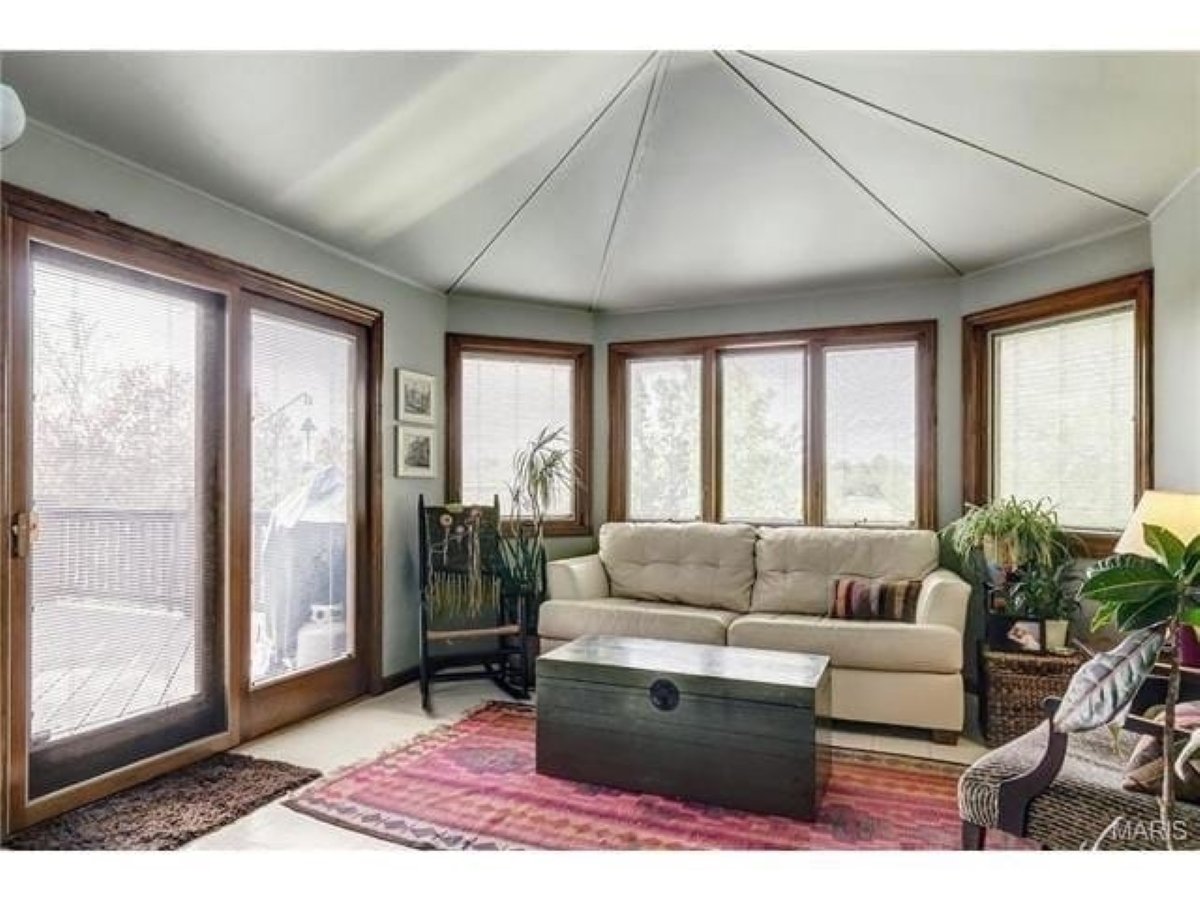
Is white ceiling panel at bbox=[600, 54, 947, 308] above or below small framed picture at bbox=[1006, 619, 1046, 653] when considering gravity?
above

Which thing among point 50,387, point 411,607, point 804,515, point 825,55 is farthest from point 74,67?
point 804,515

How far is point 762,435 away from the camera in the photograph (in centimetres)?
Answer: 468

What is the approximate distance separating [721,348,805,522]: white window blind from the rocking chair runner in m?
1.52

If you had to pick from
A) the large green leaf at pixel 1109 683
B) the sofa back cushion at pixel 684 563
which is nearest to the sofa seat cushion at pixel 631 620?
the sofa back cushion at pixel 684 563

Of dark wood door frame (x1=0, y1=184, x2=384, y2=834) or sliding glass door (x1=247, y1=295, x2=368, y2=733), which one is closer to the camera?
dark wood door frame (x1=0, y1=184, x2=384, y2=834)

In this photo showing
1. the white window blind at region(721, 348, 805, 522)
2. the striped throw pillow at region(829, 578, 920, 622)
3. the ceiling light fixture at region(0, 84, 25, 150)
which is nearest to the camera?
the ceiling light fixture at region(0, 84, 25, 150)

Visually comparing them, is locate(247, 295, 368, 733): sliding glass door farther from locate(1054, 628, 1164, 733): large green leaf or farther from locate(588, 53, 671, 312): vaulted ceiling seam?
locate(1054, 628, 1164, 733): large green leaf

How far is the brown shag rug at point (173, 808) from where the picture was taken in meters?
2.34

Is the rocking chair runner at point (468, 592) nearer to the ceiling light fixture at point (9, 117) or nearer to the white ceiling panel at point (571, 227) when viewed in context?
the white ceiling panel at point (571, 227)

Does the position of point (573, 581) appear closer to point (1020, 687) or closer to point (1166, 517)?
point (1020, 687)

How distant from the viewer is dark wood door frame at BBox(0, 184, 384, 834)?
234 cm

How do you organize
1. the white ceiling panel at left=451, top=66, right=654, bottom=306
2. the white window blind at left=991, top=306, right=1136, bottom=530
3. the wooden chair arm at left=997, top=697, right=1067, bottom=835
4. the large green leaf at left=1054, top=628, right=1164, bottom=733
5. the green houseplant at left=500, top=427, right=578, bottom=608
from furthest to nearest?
the green houseplant at left=500, top=427, right=578, bottom=608 → the white window blind at left=991, top=306, right=1136, bottom=530 → the white ceiling panel at left=451, top=66, right=654, bottom=306 → the wooden chair arm at left=997, top=697, right=1067, bottom=835 → the large green leaf at left=1054, top=628, right=1164, bottom=733

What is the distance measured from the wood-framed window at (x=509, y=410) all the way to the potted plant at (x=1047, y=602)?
2.58 m

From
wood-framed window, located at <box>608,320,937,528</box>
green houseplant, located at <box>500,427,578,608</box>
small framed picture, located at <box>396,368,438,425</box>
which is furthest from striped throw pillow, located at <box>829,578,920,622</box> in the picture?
small framed picture, located at <box>396,368,438,425</box>
